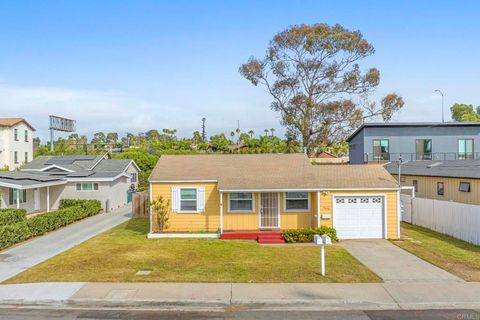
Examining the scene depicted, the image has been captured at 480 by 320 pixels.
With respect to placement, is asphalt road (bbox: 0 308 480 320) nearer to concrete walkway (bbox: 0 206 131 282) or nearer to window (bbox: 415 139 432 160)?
concrete walkway (bbox: 0 206 131 282)

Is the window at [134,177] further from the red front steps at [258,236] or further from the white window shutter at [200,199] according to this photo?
the red front steps at [258,236]

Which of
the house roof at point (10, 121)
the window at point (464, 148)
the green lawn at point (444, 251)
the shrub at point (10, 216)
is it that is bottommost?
the green lawn at point (444, 251)

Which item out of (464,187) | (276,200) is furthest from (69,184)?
(464,187)

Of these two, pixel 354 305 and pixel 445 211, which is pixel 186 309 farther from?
pixel 445 211

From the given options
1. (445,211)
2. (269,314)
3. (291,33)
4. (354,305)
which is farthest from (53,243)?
(291,33)

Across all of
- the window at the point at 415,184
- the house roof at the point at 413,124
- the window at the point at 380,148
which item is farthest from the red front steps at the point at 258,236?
the house roof at the point at 413,124
